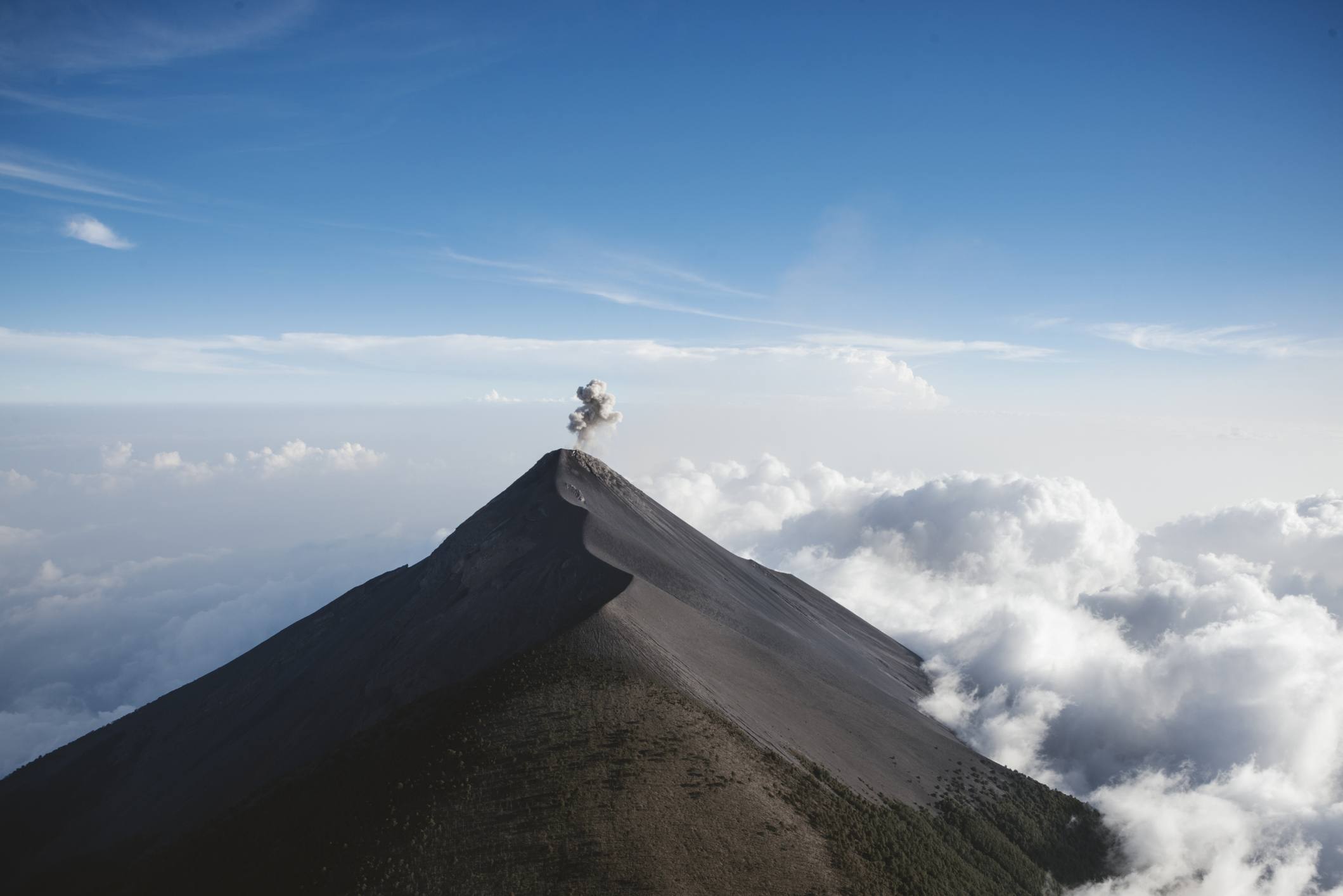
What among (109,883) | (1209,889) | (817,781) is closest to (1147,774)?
(1209,889)

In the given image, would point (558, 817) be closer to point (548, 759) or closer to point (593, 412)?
point (548, 759)

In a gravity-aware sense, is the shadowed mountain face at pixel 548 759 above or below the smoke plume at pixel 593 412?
below

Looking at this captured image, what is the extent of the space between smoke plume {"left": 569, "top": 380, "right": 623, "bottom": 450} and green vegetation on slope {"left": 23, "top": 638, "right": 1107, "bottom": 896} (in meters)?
49.6

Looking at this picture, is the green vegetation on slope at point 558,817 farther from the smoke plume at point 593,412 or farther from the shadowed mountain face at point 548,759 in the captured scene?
the smoke plume at point 593,412

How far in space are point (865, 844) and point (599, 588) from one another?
26174 mm

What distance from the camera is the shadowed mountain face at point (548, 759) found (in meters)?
26.0

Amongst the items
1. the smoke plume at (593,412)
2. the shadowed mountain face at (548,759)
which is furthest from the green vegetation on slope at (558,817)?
the smoke plume at (593,412)

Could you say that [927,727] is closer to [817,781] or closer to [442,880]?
[817,781]

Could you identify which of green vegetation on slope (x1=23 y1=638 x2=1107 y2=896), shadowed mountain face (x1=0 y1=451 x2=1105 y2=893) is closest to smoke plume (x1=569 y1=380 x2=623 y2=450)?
shadowed mountain face (x1=0 y1=451 x2=1105 y2=893)

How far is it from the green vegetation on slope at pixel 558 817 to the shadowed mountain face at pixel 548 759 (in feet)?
0.42

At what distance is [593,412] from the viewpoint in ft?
285

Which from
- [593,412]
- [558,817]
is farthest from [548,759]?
[593,412]

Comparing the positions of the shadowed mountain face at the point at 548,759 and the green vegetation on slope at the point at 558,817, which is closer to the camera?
the green vegetation on slope at the point at 558,817

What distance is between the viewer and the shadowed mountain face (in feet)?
85.5
